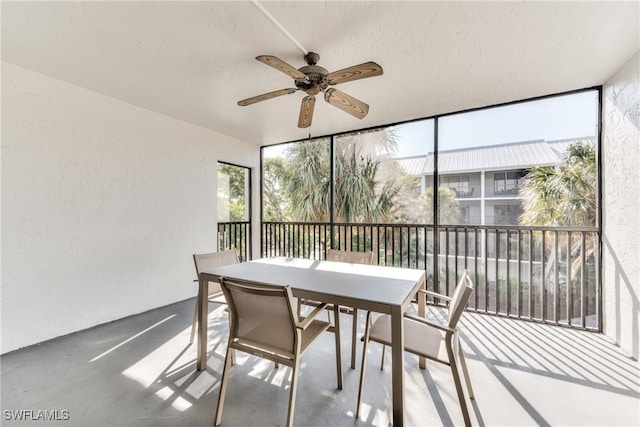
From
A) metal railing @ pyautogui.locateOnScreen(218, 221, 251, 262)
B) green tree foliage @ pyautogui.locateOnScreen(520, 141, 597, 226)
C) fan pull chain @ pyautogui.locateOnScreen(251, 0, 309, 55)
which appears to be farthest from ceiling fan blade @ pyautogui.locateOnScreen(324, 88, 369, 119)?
metal railing @ pyautogui.locateOnScreen(218, 221, 251, 262)

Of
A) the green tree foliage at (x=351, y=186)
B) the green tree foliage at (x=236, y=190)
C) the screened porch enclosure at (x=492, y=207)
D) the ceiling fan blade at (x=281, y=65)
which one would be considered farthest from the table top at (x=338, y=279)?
the green tree foliage at (x=236, y=190)

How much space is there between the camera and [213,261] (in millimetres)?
2439

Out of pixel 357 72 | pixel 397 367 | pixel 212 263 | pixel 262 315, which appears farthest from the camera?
pixel 212 263

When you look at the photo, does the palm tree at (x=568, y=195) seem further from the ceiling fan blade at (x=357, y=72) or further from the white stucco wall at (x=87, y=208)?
the white stucco wall at (x=87, y=208)

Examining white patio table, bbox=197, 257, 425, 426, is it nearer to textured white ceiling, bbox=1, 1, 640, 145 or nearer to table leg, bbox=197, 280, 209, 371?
table leg, bbox=197, 280, 209, 371

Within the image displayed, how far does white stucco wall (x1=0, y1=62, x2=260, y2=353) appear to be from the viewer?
2211mm

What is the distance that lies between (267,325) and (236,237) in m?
3.23

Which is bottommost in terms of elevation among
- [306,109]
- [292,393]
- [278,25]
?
[292,393]

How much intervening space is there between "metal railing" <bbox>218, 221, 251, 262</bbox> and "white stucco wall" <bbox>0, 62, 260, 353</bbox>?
1.67 ft

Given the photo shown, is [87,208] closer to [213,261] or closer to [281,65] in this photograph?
[213,261]

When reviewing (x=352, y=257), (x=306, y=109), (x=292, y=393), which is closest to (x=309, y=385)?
(x=292, y=393)

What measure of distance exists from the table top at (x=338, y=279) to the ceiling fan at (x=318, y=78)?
1.35 m

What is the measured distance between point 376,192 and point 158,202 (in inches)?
126

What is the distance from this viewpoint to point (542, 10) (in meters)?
1.57
